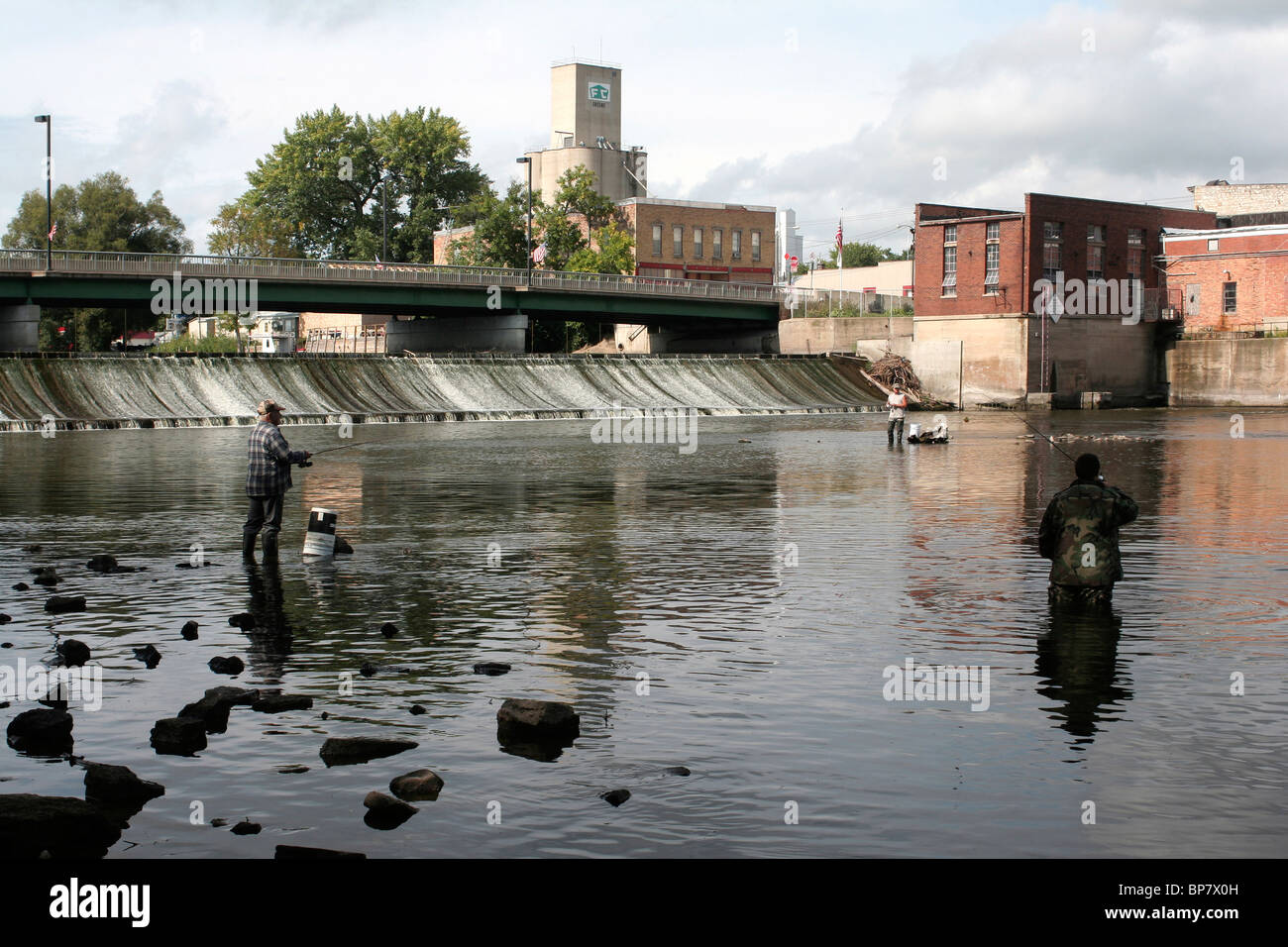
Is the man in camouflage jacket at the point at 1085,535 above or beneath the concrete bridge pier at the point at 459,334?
beneath

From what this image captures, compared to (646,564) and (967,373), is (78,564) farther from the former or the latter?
(967,373)

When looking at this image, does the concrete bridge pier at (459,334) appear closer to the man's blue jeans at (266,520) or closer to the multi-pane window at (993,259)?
the multi-pane window at (993,259)

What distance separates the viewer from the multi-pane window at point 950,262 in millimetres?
82750

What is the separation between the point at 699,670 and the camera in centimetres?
1162

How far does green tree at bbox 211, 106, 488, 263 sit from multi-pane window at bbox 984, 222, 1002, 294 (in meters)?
59.8

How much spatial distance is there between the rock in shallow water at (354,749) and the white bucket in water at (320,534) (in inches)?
354

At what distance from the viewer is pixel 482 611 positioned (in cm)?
1444

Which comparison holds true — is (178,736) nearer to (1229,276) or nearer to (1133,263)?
(1133,263)

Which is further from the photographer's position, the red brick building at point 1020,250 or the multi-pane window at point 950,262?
the multi-pane window at point 950,262

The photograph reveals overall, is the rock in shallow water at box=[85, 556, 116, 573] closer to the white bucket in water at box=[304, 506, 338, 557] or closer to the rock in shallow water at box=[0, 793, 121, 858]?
the white bucket in water at box=[304, 506, 338, 557]

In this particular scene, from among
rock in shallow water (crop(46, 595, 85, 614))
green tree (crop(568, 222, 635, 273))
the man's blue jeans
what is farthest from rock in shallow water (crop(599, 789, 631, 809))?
green tree (crop(568, 222, 635, 273))

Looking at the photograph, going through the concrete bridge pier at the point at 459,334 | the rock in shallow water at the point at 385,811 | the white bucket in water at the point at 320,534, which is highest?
the concrete bridge pier at the point at 459,334

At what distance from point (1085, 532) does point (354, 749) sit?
777 centimetres

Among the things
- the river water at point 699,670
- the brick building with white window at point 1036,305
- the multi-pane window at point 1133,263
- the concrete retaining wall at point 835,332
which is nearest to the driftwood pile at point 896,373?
the brick building with white window at point 1036,305
